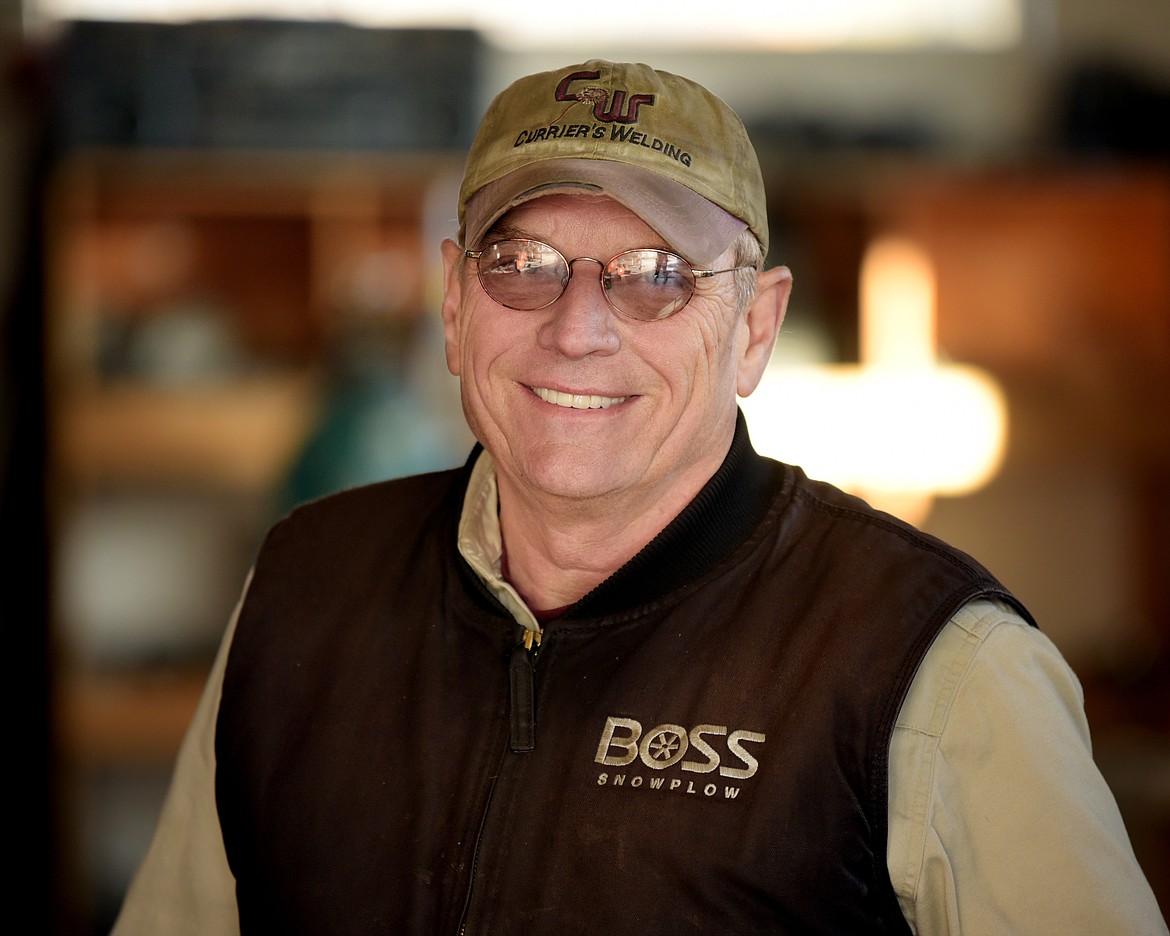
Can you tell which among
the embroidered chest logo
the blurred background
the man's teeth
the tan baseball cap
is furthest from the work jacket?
the blurred background

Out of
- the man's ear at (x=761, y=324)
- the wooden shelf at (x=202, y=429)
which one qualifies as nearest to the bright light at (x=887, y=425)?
the wooden shelf at (x=202, y=429)

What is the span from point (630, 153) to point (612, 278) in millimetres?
117

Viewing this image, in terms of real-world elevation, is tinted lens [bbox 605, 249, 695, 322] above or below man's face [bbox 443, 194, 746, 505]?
above

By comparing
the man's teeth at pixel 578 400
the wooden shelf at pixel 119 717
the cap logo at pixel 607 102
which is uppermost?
the cap logo at pixel 607 102

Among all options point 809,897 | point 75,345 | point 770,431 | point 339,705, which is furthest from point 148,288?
point 809,897

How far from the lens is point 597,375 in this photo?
49.6 inches

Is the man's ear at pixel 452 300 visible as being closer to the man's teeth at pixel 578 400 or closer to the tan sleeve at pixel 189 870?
the man's teeth at pixel 578 400

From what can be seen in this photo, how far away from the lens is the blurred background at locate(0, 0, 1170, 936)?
3416 millimetres

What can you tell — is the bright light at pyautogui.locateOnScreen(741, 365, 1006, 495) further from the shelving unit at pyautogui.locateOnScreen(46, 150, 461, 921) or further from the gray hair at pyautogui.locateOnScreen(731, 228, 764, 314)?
the gray hair at pyautogui.locateOnScreen(731, 228, 764, 314)

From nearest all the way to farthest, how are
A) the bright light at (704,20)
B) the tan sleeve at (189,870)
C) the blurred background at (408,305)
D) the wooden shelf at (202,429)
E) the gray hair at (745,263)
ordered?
the gray hair at (745,263) < the tan sleeve at (189,870) < the blurred background at (408,305) < the wooden shelf at (202,429) < the bright light at (704,20)

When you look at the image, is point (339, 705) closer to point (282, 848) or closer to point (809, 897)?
point (282, 848)

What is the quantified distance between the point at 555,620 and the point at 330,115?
2.49 meters

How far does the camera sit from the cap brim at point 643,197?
1218 mm

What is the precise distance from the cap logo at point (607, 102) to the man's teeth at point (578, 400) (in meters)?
0.26
